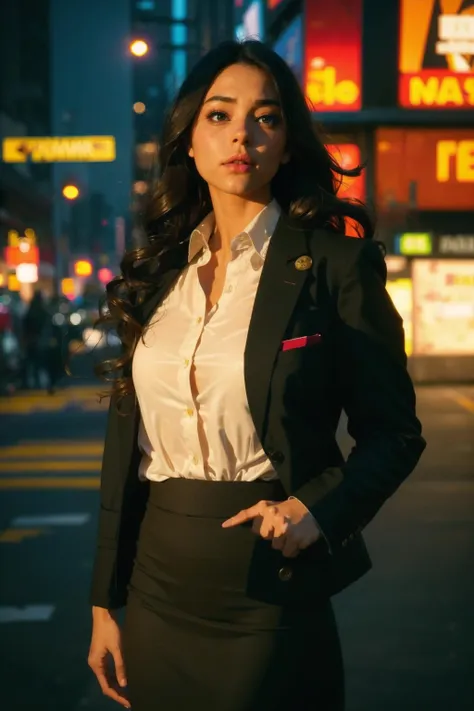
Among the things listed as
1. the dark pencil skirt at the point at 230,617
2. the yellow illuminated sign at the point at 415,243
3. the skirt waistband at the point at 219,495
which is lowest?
the yellow illuminated sign at the point at 415,243

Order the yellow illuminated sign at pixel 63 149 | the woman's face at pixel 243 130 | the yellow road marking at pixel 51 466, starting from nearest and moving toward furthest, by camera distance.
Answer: the woman's face at pixel 243 130, the yellow road marking at pixel 51 466, the yellow illuminated sign at pixel 63 149

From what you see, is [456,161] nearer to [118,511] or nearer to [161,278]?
[161,278]

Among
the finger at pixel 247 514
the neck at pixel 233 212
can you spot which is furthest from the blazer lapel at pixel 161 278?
the finger at pixel 247 514

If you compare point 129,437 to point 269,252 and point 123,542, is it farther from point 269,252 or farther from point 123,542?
point 269,252

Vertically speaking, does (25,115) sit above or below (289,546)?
above

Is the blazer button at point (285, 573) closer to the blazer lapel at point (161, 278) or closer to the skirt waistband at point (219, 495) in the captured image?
the skirt waistband at point (219, 495)

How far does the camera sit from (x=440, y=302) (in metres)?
19.7

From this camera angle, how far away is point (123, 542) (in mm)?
2555

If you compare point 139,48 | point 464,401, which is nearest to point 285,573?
point 464,401

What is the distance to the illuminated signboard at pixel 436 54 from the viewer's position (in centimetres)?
1905

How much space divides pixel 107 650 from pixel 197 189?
1152mm

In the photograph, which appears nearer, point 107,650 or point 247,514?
point 247,514

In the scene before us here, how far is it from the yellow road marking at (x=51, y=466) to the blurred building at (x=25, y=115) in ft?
68.0

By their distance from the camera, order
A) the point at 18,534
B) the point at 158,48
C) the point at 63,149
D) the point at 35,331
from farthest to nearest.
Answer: the point at 63,149, the point at 158,48, the point at 35,331, the point at 18,534
